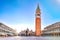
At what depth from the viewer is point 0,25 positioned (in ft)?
71.9

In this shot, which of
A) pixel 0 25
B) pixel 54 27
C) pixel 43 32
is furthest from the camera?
pixel 43 32

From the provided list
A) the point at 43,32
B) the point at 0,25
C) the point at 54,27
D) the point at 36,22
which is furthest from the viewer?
the point at 36,22

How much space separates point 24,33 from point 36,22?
16.0 feet

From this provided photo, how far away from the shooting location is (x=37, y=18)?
96.7 ft

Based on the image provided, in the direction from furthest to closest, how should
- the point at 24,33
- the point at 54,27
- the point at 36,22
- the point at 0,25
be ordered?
the point at 24,33, the point at 36,22, the point at 54,27, the point at 0,25

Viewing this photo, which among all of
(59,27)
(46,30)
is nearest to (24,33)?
(46,30)

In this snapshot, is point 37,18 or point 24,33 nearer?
point 37,18

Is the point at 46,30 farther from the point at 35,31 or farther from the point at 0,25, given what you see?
the point at 0,25

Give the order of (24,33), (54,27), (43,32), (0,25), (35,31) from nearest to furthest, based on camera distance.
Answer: (0,25), (54,27), (43,32), (35,31), (24,33)

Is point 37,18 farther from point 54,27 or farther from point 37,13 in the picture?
point 54,27

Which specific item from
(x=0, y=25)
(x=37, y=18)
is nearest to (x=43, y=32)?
(x=37, y=18)

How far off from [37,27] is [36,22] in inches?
74.9

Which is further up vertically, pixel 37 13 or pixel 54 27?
pixel 37 13

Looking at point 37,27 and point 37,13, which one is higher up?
point 37,13
